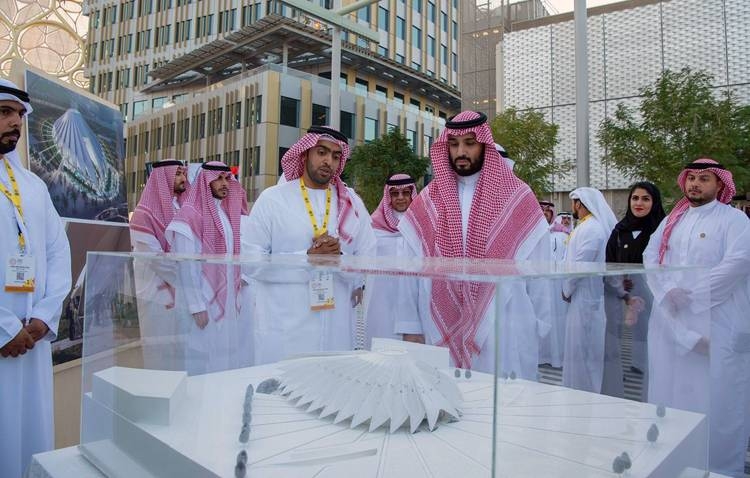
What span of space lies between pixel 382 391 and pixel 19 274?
6.58ft

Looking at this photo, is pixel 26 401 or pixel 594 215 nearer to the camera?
pixel 26 401

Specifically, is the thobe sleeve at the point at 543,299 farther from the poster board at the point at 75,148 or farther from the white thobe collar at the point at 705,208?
the poster board at the point at 75,148

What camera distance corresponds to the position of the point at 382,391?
1363 millimetres

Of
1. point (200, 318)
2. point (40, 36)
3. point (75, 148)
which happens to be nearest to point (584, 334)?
point (200, 318)

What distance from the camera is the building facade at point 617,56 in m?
14.6

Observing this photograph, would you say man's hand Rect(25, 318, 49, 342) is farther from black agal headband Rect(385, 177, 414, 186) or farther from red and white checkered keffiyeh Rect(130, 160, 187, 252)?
black agal headband Rect(385, 177, 414, 186)

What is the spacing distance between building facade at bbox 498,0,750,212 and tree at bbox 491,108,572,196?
1.93 m

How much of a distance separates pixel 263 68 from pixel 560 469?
27013 mm

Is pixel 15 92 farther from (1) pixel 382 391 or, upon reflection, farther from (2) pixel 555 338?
(2) pixel 555 338

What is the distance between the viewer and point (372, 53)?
1127 inches

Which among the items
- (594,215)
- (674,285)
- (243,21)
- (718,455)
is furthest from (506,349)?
(243,21)

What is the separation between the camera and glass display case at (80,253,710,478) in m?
1.12

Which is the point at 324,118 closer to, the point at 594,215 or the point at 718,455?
the point at 594,215

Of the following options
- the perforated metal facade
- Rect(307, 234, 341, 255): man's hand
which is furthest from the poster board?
the perforated metal facade
